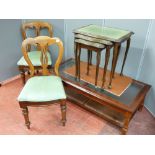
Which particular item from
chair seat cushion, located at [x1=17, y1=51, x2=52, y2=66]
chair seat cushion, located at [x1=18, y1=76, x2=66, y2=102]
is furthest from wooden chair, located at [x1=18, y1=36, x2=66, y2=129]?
chair seat cushion, located at [x1=17, y1=51, x2=52, y2=66]

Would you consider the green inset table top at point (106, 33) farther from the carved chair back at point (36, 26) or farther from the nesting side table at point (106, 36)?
the carved chair back at point (36, 26)

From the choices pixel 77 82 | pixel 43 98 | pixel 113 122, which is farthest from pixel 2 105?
pixel 113 122

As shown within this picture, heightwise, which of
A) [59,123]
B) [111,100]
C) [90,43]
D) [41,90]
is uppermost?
[90,43]

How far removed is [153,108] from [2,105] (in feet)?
6.05

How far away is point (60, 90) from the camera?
5.27 feet

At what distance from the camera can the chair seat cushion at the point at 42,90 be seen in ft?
4.96

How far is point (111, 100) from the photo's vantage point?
65.0 inches

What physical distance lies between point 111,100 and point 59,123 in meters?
0.63

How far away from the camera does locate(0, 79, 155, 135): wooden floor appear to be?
5.66ft

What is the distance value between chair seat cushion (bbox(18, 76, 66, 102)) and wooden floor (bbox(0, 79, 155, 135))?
0.41 m

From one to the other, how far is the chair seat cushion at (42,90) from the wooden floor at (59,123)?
0.41 metres

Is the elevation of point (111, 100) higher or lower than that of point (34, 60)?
lower

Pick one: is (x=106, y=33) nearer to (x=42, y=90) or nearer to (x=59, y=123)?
(x=42, y=90)

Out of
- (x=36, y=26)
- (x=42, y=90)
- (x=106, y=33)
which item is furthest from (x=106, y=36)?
(x=36, y=26)
